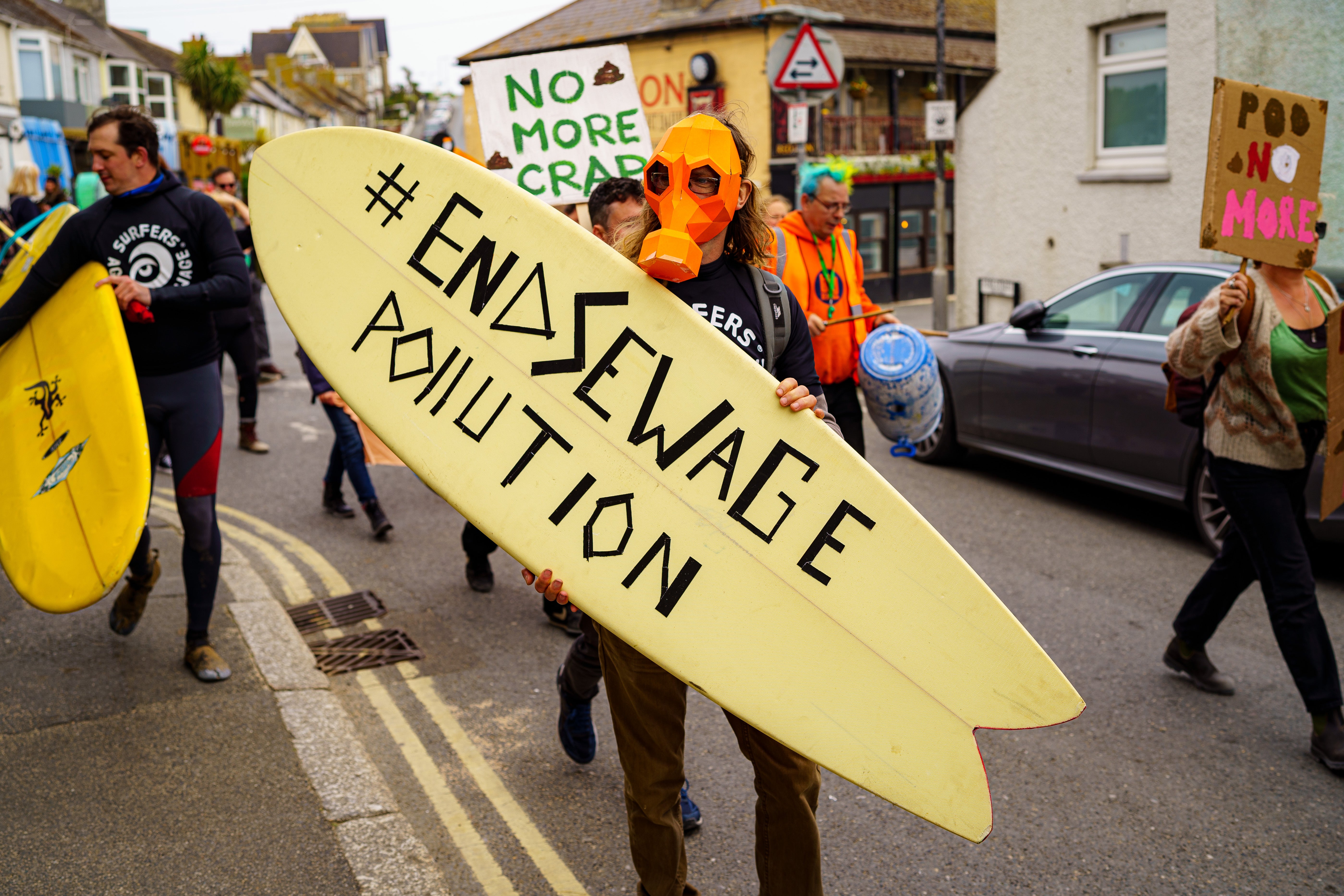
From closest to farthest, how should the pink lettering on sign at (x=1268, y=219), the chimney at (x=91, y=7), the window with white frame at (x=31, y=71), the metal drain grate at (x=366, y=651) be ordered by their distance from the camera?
1. the pink lettering on sign at (x=1268, y=219)
2. the metal drain grate at (x=366, y=651)
3. the window with white frame at (x=31, y=71)
4. the chimney at (x=91, y=7)

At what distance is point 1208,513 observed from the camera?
→ 584cm

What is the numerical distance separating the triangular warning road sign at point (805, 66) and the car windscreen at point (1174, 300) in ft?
18.0

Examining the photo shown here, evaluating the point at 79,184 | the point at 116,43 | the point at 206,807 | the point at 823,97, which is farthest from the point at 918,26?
the point at 116,43

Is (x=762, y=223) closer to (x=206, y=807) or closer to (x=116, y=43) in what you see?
(x=206, y=807)

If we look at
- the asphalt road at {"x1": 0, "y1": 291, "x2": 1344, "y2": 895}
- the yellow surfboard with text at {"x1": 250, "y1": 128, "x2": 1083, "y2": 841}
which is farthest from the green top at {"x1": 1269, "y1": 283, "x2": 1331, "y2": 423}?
the yellow surfboard with text at {"x1": 250, "y1": 128, "x2": 1083, "y2": 841}

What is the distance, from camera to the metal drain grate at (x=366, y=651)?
456 cm

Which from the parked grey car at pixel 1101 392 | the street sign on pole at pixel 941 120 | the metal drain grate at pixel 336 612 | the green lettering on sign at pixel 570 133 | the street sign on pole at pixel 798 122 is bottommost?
the metal drain grate at pixel 336 612

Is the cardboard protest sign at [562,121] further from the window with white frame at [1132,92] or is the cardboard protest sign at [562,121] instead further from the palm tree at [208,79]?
the palm tree at [208,79]

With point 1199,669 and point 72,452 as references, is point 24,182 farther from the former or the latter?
point 1199,669

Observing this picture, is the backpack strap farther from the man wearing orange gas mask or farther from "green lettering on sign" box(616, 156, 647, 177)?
"green lettering on sign" box(616, 156, 647, 177)

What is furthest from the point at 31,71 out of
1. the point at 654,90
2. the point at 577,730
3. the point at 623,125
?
the point at 577,730

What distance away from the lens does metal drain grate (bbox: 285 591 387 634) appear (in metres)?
5.06

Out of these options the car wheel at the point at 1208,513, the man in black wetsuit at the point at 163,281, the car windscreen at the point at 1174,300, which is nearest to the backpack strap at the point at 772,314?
the man in black wetsuit at the point at 163,281

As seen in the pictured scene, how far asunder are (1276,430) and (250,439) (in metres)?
7.50
